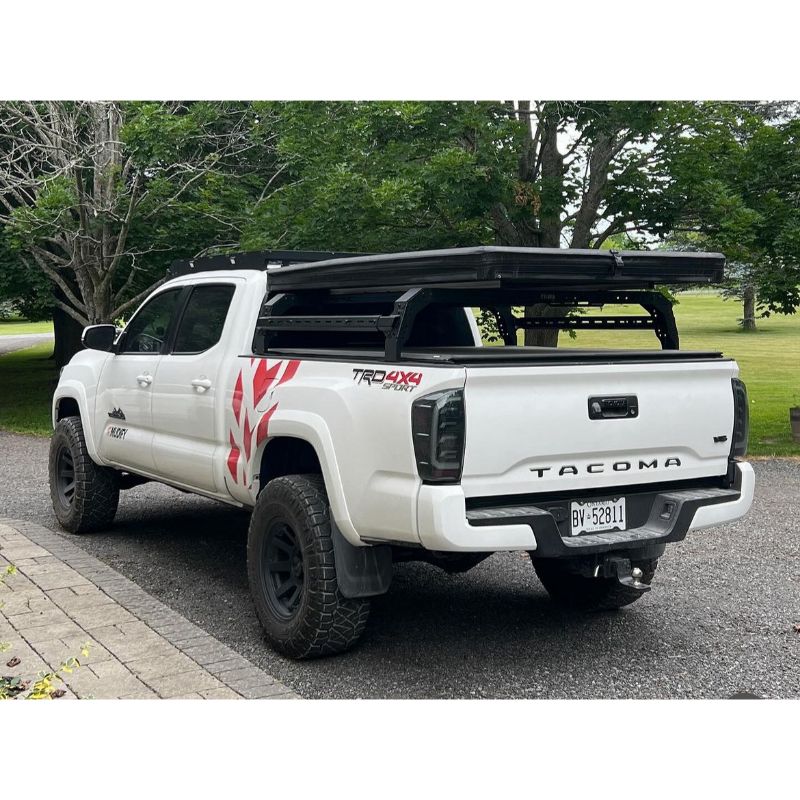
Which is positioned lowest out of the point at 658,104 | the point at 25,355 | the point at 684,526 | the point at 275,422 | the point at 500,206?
the point at 25,355

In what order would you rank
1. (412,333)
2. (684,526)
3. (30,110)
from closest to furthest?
1. (684,526)
2. (412,333)
3. (30,110)

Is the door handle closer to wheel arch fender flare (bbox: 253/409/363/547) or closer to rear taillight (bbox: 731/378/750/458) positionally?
wheel arch fender flare (bbox: 253/409/363/547)

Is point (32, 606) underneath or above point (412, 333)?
underneath

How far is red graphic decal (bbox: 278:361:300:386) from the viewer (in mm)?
5230

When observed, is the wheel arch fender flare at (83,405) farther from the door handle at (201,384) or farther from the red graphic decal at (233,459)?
the red graphic decal at (233,459)

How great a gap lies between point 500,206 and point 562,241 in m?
1.63

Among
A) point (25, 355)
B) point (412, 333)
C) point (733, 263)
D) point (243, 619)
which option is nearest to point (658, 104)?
point (733, 263)

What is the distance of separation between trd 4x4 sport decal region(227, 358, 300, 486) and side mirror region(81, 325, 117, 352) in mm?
2088

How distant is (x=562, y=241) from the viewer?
46.6 ft

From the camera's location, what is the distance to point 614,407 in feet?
15.4

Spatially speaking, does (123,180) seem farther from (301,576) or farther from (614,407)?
(614,407)

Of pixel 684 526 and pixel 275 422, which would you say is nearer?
pixel 684 526

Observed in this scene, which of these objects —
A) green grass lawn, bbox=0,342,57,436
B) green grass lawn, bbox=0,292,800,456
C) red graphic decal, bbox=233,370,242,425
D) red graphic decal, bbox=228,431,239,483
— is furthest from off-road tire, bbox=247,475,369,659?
green grass lawn, bbox=0,342,57,436

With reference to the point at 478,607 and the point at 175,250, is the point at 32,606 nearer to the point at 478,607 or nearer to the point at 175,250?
the point at 478,607
